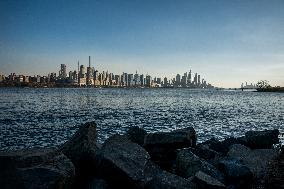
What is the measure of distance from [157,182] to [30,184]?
3.13 metres

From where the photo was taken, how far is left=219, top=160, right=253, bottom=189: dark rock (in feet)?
29.6

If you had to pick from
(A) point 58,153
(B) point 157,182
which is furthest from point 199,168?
(A) point 58,153

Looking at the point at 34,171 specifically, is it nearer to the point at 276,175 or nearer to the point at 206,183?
the point at 206,183

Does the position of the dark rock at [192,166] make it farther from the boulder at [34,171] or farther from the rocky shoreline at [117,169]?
the boulder at [34,171]

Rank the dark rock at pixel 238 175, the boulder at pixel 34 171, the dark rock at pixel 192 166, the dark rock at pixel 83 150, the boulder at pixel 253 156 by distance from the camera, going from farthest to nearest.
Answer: the boulder at pixel 253 156 → the dark rock at pixel 192 166 → the dark rock at pixel 83 150 → the dark rock at pixel 238 175 → the boulder at pixel 34 171

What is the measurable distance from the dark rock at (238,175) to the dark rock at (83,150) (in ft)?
13.4

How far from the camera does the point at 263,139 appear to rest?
584 inches

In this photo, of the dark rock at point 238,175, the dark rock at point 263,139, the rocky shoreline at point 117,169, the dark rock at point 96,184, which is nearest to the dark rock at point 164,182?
the rocky shoreline at point 117,169

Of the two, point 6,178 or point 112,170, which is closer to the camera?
point 6,178

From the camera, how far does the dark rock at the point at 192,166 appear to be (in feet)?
30.8

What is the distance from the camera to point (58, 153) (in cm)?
795

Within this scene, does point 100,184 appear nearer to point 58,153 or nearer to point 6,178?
point 58,153

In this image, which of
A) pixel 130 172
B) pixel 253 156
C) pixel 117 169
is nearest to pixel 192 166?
pixel 130 172

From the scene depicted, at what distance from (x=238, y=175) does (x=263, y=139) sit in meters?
6.45
